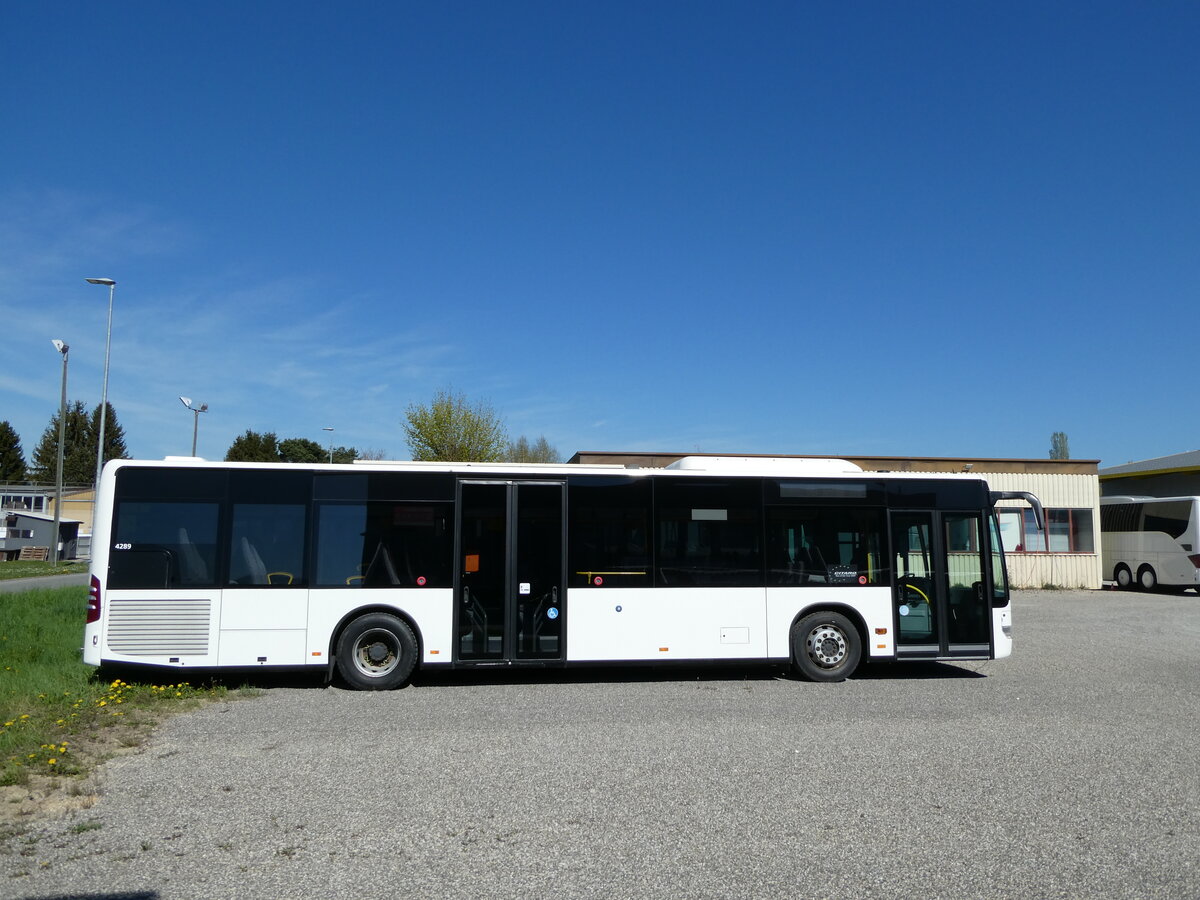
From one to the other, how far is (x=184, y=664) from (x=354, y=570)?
2171mm

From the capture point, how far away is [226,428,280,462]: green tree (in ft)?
280

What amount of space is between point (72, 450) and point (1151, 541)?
87.9m

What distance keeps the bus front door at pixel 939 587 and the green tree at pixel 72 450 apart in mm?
89832

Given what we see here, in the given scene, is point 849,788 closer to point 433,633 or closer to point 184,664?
point 433,633

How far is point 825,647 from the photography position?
39.8 ft

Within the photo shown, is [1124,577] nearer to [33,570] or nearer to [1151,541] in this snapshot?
[1151,541]

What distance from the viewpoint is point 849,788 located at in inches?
264

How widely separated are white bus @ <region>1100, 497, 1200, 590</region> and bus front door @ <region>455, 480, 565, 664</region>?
84.5 feet

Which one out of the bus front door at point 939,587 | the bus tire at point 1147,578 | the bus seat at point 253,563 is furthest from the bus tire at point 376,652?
the bus tire at point 1147,578

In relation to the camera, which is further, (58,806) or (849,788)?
(849,788)

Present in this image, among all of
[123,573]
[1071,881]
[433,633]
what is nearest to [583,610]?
[433,633]

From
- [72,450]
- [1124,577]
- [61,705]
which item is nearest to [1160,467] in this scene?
[1124,577]

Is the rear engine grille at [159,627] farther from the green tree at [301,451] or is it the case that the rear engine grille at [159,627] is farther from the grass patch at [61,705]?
the green tree at [301,451]

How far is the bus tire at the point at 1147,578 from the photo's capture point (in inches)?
1217
